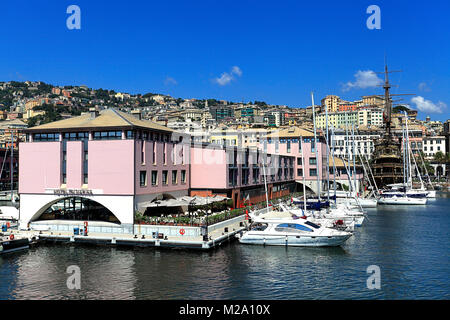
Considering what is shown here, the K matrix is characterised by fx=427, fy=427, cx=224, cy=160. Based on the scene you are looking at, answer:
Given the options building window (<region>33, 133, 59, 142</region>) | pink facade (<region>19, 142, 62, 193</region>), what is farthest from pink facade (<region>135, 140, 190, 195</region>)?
building window (<region>33, 133, 59, 142</region>)

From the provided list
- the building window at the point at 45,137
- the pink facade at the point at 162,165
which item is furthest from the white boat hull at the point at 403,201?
the building window at the point at 45,137

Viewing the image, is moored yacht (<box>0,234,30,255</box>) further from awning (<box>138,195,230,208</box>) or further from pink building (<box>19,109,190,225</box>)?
awning (<box>138,195,230,208</box>)

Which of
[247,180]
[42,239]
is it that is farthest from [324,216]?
[42,239]

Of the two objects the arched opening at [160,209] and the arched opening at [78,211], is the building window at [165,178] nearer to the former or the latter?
the arched opening at [160,209]

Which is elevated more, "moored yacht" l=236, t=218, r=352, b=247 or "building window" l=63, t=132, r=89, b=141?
"building window" l=63, t=132, r=89, b=141

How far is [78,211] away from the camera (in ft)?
171

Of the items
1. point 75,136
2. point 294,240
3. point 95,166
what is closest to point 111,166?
point 95,166

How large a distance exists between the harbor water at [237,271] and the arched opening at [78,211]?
777 cm

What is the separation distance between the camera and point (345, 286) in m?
30.4

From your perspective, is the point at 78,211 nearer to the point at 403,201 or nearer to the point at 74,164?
the point at 74,164

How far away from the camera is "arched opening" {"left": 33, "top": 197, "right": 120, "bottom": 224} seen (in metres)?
51.6

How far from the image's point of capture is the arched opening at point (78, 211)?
51588mm
